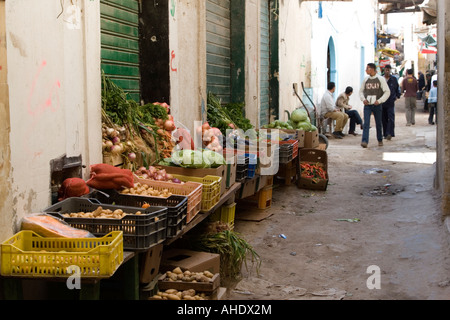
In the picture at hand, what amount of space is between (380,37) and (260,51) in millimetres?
25970

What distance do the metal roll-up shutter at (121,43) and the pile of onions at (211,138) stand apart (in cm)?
93

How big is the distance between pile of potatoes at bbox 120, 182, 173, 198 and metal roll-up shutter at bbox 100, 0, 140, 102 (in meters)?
1.75

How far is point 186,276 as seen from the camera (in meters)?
4.61

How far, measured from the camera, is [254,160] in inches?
286

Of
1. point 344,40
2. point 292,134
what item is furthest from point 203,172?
point 344,40

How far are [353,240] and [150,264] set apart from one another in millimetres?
3440

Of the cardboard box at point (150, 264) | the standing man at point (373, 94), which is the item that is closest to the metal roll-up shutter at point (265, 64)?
the standing man at point (373, 94)

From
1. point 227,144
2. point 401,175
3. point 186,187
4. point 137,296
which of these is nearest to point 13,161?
point 137,296

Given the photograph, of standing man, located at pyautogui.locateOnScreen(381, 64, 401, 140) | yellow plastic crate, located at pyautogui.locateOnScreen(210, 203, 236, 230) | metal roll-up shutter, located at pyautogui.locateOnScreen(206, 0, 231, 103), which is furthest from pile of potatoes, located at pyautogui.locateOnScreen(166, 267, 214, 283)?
standing man, located at pyautogui.locateOnScreen(381, 64, 401, 140)

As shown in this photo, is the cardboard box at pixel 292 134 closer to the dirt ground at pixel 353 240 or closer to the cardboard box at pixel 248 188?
A: the dirt ground at pixel 353 240

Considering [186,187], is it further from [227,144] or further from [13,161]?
[227,144]

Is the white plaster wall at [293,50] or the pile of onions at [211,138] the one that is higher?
the white plaster wall at [293,50]

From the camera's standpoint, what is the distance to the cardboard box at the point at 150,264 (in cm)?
414

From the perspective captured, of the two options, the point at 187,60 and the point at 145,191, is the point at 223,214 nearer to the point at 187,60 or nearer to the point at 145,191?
the point at 145,191
